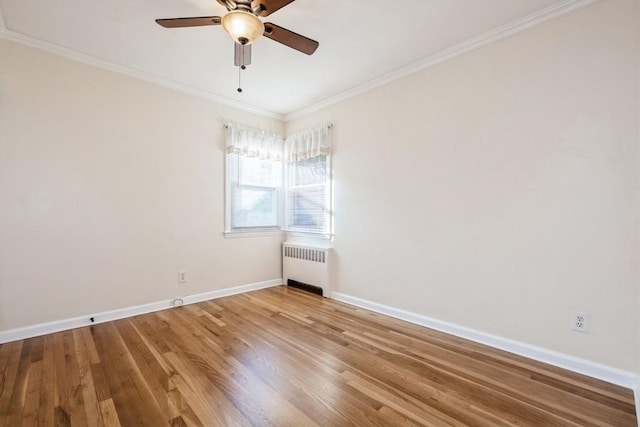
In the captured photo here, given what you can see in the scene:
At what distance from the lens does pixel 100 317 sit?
2.87 meters

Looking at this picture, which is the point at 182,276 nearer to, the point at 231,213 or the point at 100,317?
the point at 100,317

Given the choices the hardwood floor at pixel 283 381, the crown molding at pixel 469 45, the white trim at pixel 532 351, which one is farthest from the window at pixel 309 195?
the hardwood floor at pixel 283 381

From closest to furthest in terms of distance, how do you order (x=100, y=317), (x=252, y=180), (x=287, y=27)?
(x=287, y=27) < (x=100, y=317) < (x=252, y=180)

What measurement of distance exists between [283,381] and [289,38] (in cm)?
233

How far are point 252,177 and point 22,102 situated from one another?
7.59 ft

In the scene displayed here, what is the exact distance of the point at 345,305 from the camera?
346 cm

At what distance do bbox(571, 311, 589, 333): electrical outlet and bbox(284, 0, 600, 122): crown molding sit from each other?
2146 millimetres

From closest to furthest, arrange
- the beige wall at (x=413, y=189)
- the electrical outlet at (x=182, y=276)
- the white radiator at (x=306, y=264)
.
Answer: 1. the beige wall at (x=413, y=189)
2. the electrical outlet at (x=182, y=276)
3. the white radiator at (x=306, y=264)

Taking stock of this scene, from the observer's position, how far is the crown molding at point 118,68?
2.48 metres

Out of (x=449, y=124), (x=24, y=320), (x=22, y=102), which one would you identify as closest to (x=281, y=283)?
(x=24, y=320)

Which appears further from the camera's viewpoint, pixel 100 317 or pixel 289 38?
pixel 100 317

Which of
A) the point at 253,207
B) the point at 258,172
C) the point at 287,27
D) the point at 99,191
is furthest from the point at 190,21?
the point at 253,207

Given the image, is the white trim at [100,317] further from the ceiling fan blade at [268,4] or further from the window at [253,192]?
the ceiling fan blade at [268,4]

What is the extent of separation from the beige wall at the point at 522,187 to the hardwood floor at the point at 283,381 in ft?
1.29
